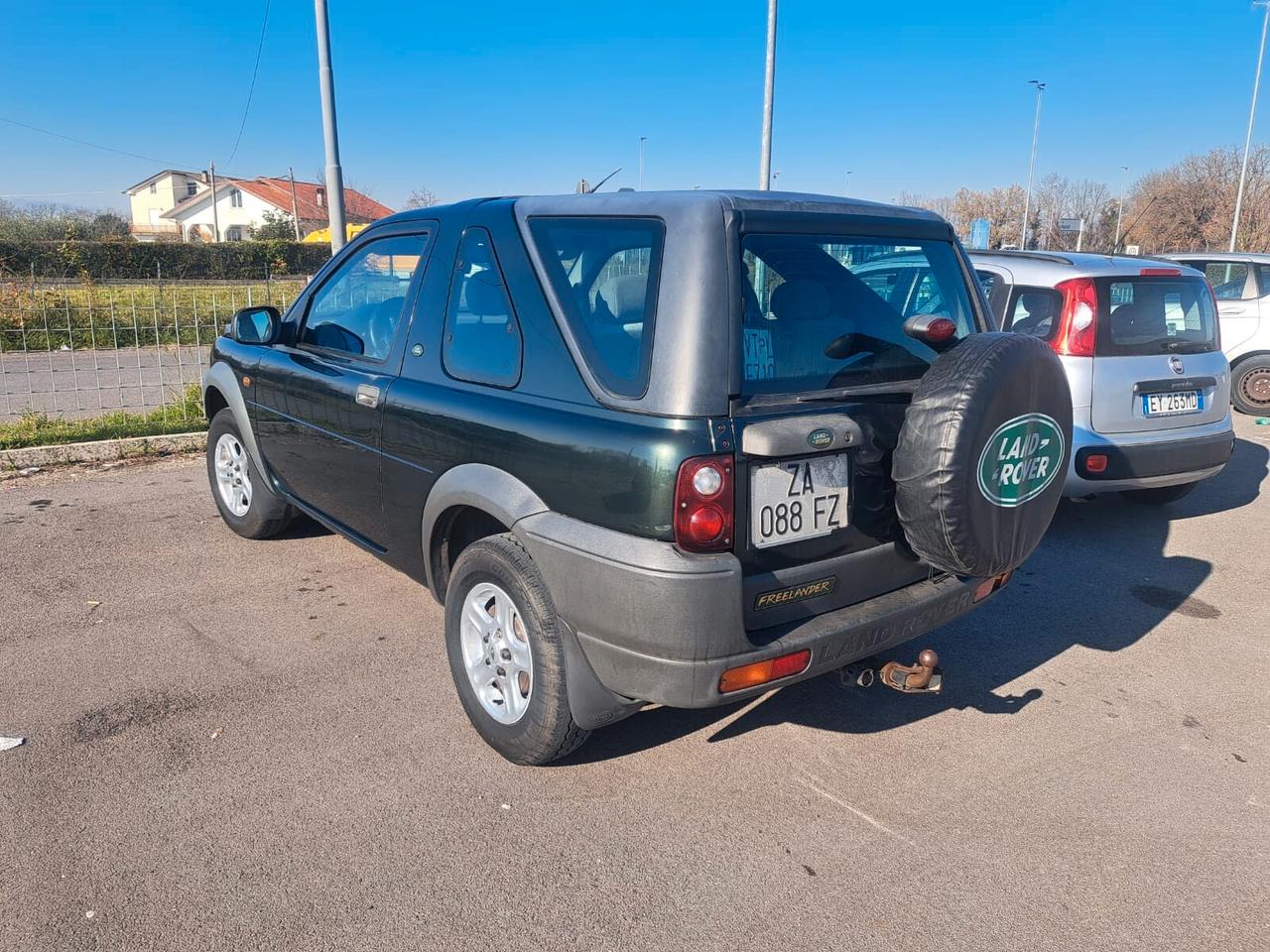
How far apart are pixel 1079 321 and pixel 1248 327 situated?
701cm

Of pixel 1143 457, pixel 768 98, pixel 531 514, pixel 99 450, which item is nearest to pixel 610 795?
pixel 531 514

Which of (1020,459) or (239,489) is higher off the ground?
(1020,459)

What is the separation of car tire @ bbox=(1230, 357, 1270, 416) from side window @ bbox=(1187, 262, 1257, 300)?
0.81 meters

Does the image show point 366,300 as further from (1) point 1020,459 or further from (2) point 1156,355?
(2) point 1156,355

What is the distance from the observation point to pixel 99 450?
25.0 ft

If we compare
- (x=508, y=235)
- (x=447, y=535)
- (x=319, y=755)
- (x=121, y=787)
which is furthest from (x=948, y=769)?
(x=121, y=787)

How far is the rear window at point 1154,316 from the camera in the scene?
18.3ft

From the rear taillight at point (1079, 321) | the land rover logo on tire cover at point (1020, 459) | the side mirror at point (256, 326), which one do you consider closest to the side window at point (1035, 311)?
the rear taillight at point (1079, 321)

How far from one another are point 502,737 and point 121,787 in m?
1.27

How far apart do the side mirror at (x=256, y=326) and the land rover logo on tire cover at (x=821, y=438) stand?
3184mm

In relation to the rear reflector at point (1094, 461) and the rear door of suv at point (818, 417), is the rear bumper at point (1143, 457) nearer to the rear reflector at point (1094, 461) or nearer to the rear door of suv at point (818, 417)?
the rear reflector at point (1094, 461)

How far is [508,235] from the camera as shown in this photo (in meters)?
3.21

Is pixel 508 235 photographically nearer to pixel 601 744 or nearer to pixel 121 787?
pixel 601 744

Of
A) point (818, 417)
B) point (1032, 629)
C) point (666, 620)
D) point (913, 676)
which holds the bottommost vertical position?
point (1032, 629)
